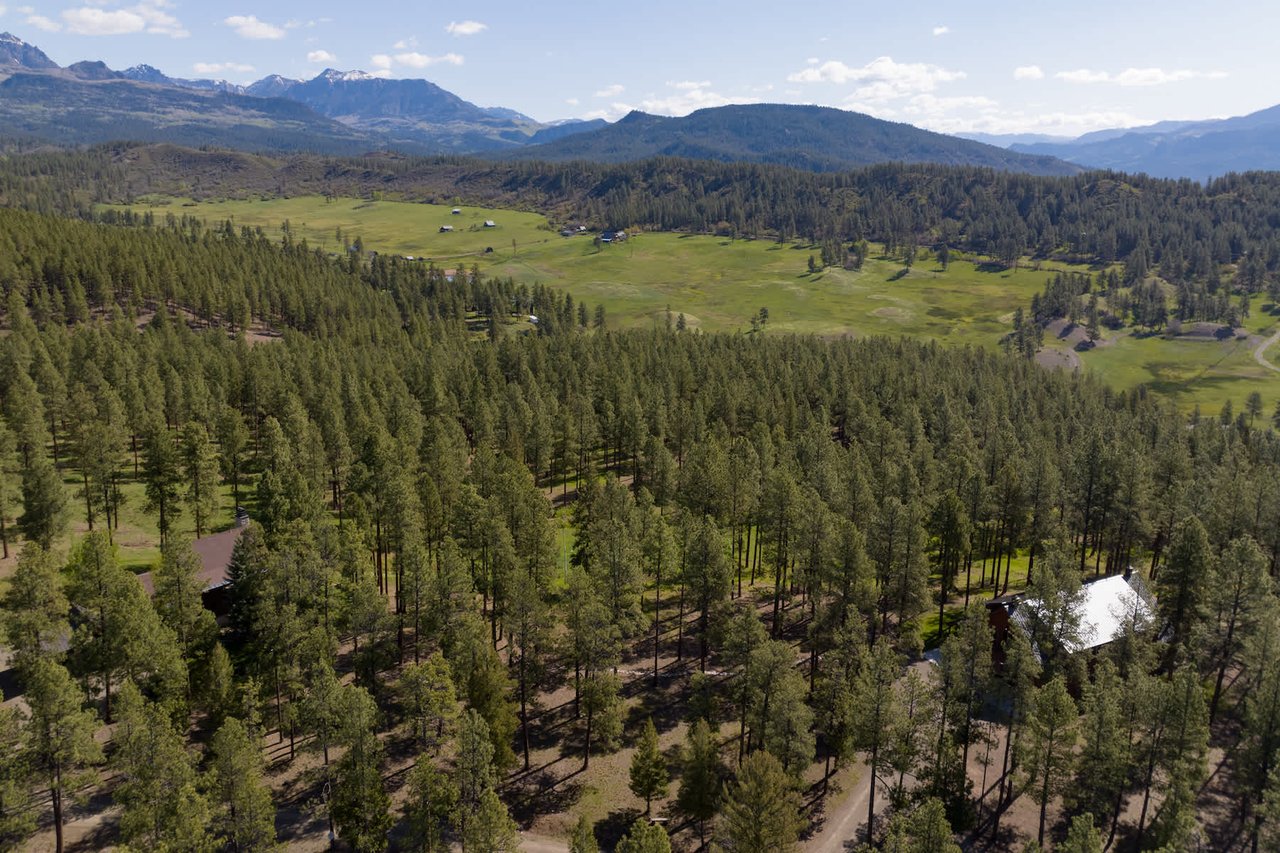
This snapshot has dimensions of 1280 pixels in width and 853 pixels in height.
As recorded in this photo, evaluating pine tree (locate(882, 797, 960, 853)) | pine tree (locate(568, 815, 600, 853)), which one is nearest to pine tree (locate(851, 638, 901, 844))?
pine tree (locate(882, 797, 960, 853))

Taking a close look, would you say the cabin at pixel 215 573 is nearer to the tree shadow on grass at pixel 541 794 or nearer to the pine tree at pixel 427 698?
the pine tree at pixel 427 698

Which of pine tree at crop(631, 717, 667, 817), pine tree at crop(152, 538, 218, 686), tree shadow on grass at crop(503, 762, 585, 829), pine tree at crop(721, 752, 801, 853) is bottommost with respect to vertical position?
tree shadow on grass at crop(503, 762, 585, 829)

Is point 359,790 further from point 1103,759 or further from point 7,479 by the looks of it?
point 7,479

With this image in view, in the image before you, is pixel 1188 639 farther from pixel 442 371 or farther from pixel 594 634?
pixel 442 371

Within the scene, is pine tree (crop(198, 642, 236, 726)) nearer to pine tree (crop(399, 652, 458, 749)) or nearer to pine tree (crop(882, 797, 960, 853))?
pine tree (crop(399, 652, 458, 749))

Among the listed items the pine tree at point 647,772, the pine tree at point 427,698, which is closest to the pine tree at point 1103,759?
the pine tree at point 647,772

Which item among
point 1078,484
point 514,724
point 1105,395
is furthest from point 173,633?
point 1105,395
